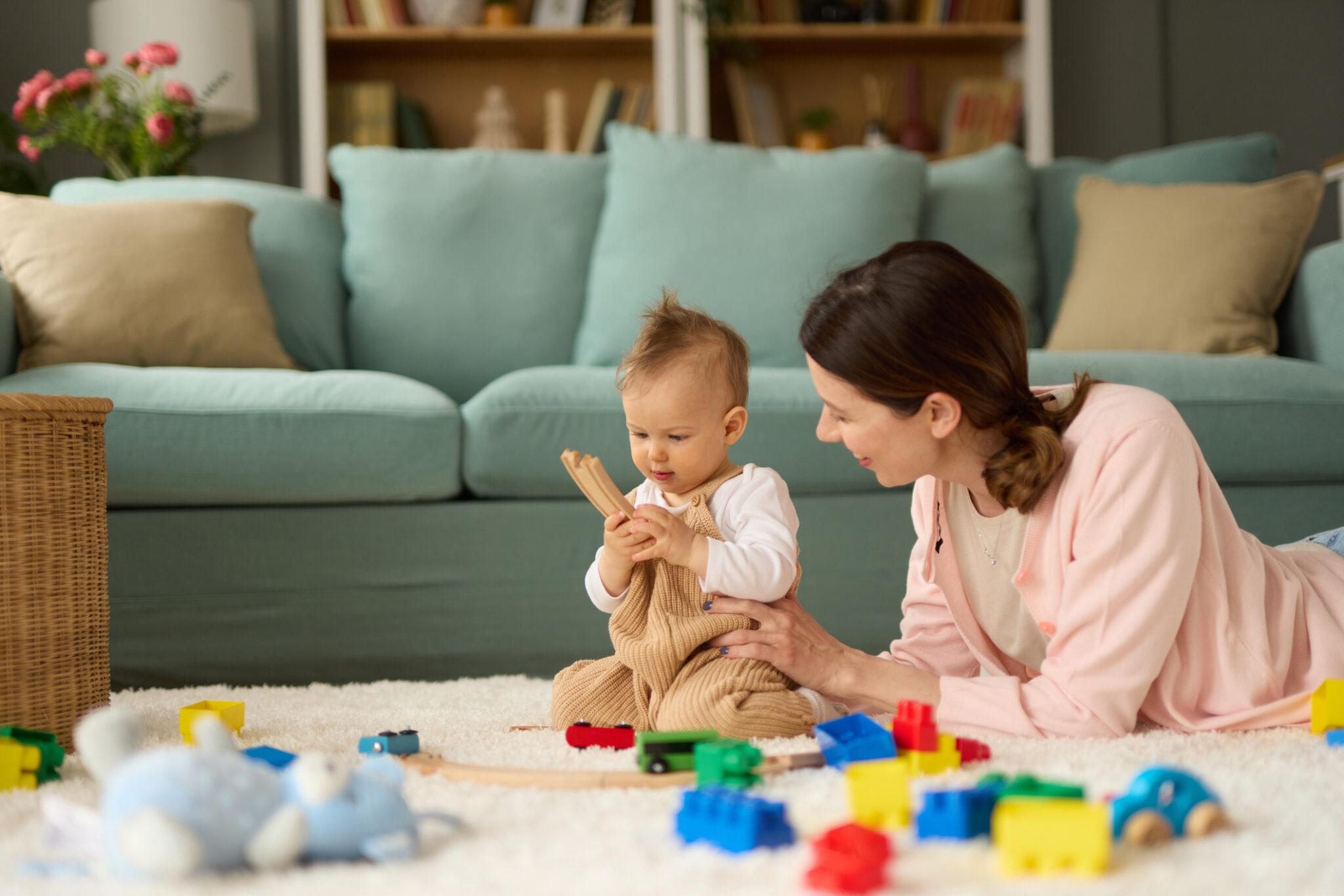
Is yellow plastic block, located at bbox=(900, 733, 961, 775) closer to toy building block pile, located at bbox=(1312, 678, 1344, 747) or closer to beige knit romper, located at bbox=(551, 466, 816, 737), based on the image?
beige knit romper, located at bbox=(551, 466, 816, 737)

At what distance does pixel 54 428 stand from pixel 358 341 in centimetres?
119

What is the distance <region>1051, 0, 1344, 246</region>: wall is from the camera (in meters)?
3.87

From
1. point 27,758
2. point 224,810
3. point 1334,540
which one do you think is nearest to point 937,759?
point 224,810

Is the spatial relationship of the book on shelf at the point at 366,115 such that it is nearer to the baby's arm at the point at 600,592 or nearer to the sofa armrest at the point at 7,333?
the sofa armrest at the point at 7,333

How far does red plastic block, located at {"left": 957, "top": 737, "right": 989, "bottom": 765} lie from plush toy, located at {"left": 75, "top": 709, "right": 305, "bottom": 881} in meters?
0.59

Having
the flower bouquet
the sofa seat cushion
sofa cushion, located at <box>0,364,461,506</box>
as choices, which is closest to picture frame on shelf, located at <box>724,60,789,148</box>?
the flower bouquet

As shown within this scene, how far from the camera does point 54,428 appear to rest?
1258 mm

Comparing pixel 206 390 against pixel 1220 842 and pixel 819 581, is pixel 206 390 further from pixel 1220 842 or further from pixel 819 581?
pixel 1220 842

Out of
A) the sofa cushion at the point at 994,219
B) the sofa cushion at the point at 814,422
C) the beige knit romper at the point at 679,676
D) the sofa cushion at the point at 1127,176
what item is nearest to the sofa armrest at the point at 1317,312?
the sofa cushion at the point at 814,422

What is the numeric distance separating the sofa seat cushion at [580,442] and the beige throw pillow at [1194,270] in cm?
77

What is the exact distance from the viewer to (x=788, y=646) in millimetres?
1225

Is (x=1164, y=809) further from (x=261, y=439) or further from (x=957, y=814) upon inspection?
(x=261, y=439)

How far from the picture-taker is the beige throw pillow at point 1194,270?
220 centimetres

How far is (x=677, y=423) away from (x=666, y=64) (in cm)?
248
